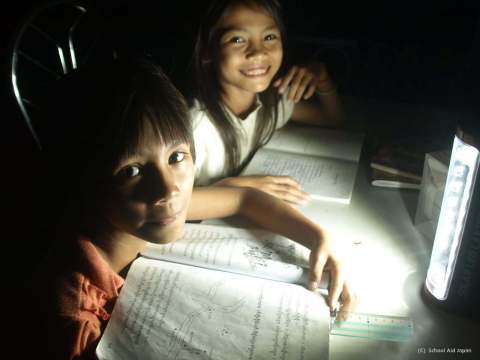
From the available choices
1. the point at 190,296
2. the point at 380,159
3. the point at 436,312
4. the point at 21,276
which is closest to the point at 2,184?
the point at 21,276

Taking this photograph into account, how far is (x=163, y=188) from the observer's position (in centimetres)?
55

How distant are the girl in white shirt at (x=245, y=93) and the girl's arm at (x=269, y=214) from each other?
57 millimetres

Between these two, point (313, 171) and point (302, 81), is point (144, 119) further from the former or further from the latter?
point (302, 81)

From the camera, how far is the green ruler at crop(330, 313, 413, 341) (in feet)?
1.86

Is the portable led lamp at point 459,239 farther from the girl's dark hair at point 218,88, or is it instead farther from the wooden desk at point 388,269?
the girl's dark hair at point 218,88

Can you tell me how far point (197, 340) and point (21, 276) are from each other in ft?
1.70

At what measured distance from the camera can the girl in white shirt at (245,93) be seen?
2.57 ft

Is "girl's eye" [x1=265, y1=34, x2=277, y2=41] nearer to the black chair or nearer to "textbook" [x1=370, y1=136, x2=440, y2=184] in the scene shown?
"textbook" [x1=370, y1=136, x2=440, y2=184]

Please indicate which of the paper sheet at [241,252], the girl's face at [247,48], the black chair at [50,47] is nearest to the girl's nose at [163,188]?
the paper sheet at [241,252]

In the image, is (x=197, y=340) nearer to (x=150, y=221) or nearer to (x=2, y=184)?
(x=150, y=221)

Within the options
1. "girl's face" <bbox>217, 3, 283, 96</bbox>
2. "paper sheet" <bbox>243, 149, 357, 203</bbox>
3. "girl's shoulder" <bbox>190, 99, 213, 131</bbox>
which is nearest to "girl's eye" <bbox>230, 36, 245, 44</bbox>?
"girl's face" <bbox>217, 3, 283, 96</bbox>

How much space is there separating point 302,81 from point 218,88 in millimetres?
225

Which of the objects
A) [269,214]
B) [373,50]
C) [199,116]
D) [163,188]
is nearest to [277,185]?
[269,214]

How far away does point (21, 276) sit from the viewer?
2.88ft
